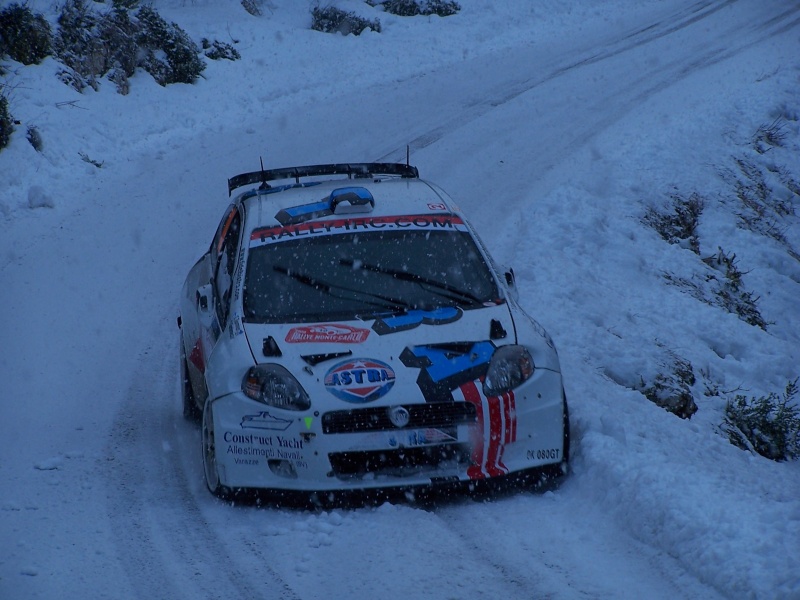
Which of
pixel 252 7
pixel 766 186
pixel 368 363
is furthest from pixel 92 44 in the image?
pixel 368 363

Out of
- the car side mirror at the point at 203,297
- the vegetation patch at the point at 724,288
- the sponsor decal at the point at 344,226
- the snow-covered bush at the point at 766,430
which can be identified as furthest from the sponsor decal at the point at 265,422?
the vegetation patch at the point at 724,288

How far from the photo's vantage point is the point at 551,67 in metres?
19.6

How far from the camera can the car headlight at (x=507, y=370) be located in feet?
16.9

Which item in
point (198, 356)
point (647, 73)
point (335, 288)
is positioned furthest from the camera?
point (647, 73)

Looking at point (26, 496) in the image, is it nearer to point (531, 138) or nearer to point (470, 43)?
point (531, 138)

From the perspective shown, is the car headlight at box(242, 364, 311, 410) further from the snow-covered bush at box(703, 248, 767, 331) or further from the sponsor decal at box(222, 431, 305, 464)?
the snow-covered bush at box(703, 248, 767, 331)

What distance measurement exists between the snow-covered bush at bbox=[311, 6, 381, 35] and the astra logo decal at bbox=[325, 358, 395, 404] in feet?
58.4

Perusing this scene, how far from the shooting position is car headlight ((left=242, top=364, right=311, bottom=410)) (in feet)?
16.5

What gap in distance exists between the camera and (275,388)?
5.10 metres

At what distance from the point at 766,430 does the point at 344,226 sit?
3722mm

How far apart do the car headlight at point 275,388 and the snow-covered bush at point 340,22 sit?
1777 cm

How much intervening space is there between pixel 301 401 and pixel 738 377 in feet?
17.2

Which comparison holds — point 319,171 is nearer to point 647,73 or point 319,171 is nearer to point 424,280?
point 424,280

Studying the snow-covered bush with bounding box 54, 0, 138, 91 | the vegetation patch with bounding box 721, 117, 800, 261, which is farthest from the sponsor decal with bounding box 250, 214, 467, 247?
the snow-covered bush with bounding box 54, 0, 138, 91
